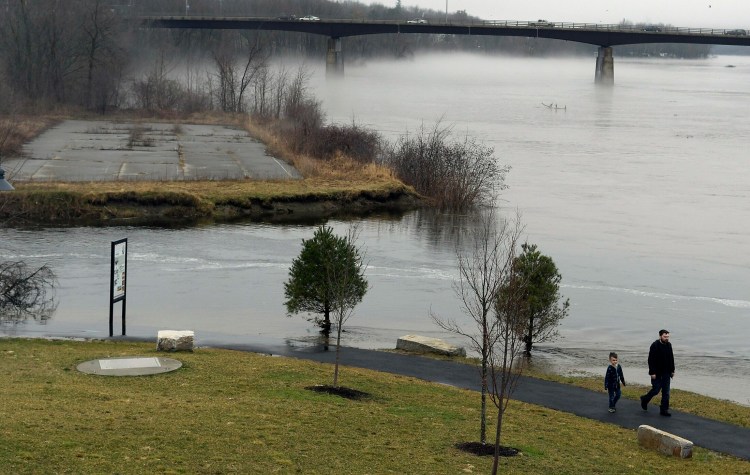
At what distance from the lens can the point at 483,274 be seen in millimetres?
18109

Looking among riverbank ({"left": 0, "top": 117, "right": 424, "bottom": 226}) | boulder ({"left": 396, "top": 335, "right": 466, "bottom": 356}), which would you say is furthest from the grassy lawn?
riverbank ({"left": 0, "top": 117, "right": 424, "bottom": 226})

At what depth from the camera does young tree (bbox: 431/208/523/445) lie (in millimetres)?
18844

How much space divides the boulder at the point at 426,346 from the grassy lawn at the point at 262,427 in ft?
13.1

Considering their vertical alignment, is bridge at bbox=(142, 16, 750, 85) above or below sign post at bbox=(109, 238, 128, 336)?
above

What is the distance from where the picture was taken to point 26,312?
29.0 metres

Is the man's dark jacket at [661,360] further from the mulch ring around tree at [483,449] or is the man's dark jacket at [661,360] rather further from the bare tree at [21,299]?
the bare tree at [21,299]

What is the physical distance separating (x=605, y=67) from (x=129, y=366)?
510ft

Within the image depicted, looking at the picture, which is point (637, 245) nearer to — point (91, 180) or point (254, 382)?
point (91, 180)

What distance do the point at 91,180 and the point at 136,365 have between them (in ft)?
116

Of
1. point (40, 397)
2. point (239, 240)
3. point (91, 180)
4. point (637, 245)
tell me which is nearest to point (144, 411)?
point (40, 397)

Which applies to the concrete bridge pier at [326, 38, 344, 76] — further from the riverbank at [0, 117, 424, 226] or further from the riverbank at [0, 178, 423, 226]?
the riverbank at [0, 178, 423, 226]

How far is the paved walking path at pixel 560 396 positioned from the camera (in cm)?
1848

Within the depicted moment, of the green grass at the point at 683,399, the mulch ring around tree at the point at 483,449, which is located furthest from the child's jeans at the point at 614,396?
the mulch ring around tree at the point at 483,449

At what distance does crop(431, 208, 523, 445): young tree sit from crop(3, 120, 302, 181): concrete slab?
14.6 m
